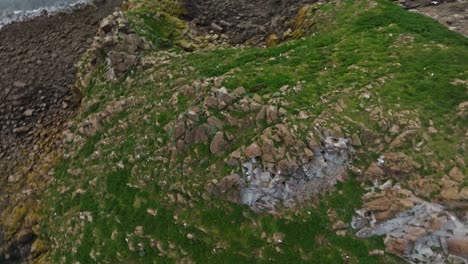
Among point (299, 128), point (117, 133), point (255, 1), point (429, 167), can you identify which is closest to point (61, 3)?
point (255, 1)

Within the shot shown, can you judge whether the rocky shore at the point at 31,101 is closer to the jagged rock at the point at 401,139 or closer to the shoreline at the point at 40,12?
the shoreline at the point at 40,12

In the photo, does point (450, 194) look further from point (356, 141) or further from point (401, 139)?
point (356, 141)

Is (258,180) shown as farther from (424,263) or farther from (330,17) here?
(330,17)

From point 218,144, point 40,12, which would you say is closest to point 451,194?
point 218,144

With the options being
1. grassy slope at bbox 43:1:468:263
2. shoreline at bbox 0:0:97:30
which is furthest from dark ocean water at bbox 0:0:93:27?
grassy slope at bbox 43:1:468:263

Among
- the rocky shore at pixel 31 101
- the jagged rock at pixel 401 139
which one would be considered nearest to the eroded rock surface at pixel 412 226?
the jagged rock at pixel 401 139
